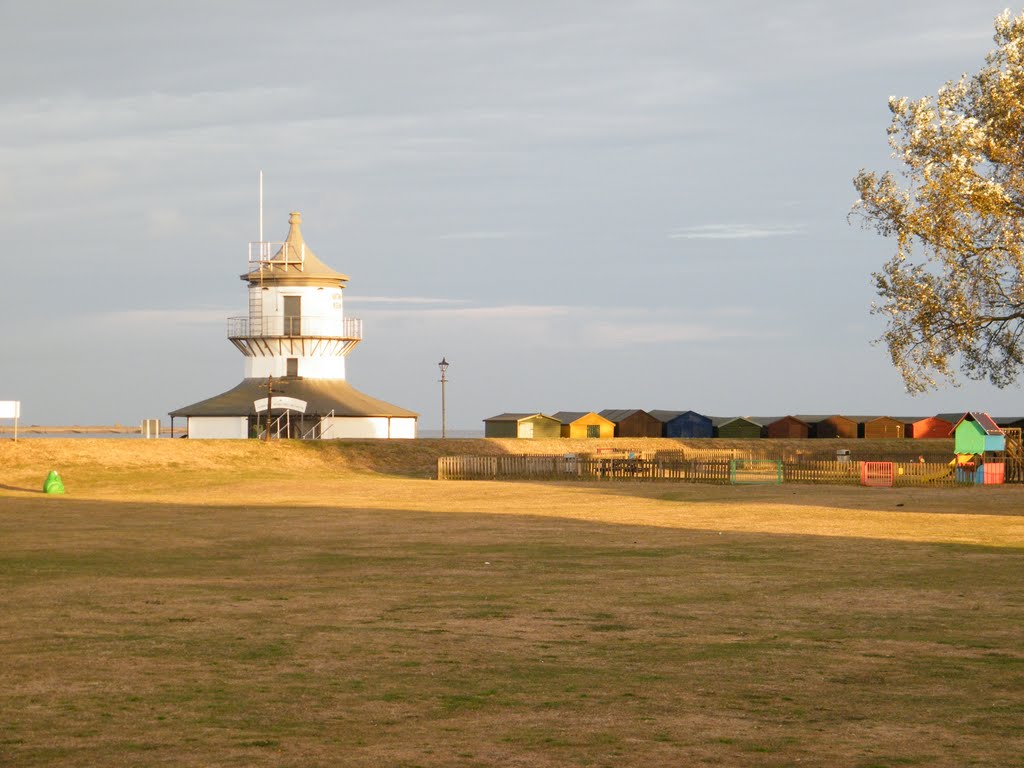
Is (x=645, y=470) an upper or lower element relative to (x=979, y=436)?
lower

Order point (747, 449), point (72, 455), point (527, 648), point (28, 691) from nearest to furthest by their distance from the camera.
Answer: point (28, 691), point (527, 648), point (72, 455), point (747, 449)

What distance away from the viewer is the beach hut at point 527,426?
342ft

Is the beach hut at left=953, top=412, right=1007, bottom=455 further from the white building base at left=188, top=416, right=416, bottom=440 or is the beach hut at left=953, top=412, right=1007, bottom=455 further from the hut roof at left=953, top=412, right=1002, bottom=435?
the white building base at left=188, top=416, right=416, bottom=440

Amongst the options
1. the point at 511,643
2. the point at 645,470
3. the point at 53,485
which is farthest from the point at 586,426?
the point at 511,643

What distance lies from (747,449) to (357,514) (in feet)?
177

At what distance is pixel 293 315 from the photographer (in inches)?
3506

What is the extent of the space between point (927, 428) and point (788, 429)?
1220cm

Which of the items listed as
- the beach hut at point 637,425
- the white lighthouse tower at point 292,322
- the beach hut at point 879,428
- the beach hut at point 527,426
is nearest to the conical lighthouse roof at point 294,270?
the white lighthouse tower at point 292,322

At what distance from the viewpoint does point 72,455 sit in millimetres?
64688

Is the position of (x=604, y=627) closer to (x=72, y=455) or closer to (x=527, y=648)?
(x=527, y=648)

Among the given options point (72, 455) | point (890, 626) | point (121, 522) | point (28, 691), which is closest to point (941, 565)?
point (890, 626)

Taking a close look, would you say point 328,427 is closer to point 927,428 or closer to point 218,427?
point 218,427

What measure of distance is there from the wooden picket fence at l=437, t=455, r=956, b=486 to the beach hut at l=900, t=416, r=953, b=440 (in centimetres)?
4882

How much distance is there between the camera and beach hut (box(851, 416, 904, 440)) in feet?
357
